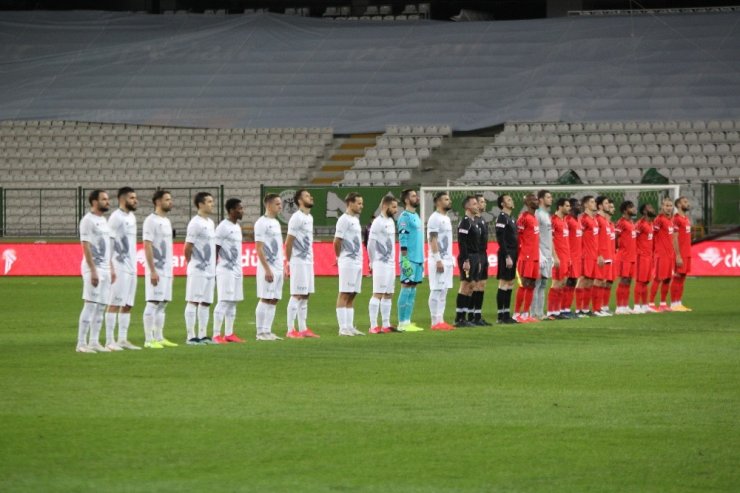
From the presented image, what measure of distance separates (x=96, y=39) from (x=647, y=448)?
49.5 m

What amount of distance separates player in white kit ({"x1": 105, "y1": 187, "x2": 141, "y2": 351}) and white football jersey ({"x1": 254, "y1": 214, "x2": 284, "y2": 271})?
2084 millimetres

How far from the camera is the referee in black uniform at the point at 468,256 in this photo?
21.3m

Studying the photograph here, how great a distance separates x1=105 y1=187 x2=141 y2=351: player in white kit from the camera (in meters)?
17.4

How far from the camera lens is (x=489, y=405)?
12.2 m

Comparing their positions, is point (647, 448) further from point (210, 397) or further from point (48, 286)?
point (48, 286)

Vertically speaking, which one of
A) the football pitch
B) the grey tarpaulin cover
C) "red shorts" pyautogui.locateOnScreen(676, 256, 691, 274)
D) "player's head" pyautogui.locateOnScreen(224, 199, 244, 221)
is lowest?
the football pitch

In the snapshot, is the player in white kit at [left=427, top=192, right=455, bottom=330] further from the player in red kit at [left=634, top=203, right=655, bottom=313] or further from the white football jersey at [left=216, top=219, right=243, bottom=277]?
the player in red kit at [left=634, top=203, right=655, bottom=313]

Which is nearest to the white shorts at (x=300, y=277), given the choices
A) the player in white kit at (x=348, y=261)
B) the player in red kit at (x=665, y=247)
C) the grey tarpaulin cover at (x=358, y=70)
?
the player in white kit at (x=348, y=261)

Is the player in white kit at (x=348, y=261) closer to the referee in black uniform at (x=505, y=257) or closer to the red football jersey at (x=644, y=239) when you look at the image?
the referee in black uniform at (x=505, y=257)

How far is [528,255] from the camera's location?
22.9 m

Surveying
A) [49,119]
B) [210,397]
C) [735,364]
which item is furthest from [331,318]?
[49,119]

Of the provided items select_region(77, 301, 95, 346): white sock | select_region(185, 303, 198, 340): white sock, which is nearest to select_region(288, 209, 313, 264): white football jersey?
select_region(185, 303, 198, 340): white sock

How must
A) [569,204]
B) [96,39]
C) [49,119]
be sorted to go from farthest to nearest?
[96,39] → [49,119] → [569,204]

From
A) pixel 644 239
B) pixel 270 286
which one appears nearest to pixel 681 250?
pixel 644 239
